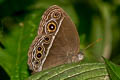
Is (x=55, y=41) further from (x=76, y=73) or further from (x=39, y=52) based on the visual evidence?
(x=76, y=73)

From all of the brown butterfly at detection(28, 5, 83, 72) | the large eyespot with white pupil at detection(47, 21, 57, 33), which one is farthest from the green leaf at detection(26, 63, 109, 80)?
the large eyespot with white pupil at detection(47, 21, 57, 33)

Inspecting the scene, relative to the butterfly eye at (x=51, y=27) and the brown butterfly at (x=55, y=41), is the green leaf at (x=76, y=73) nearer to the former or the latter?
the brown butterfly at (x=55, y=41)

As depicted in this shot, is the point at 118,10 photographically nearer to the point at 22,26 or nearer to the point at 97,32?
the point at 97,32

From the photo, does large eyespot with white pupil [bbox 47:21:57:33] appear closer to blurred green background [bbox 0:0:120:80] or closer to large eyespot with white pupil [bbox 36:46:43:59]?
large eyespot with white pupil [bbox 36:46:43:59]

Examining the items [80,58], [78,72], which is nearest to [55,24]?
[80,58]

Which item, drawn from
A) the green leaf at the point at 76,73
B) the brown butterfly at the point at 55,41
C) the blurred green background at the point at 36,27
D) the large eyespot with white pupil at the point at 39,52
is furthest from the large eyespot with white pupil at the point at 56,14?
the green leaf at the point at 76,73

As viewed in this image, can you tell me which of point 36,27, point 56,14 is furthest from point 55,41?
point 36,27
